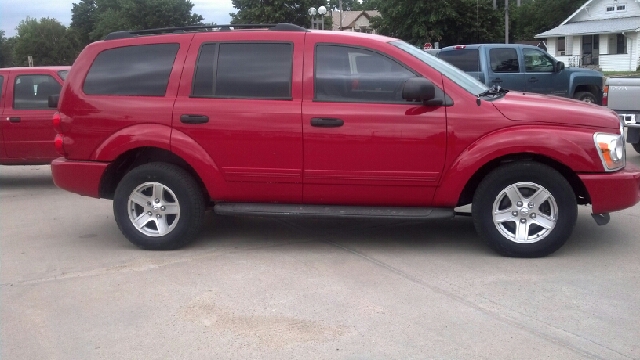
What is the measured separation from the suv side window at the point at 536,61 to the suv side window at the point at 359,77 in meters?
11.0

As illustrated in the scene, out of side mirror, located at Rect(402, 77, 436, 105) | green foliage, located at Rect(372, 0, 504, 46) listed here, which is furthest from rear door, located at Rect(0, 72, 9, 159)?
green foliage, located at Rect(372, 0, 504, 46)

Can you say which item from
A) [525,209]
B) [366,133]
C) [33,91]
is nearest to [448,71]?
[366,133]

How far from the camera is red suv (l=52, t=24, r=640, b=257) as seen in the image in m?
5.80

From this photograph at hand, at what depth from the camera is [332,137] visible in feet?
19.5

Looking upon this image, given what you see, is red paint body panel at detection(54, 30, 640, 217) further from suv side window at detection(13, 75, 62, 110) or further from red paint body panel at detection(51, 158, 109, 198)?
suv side window at detection(13, 75, 62, 110)

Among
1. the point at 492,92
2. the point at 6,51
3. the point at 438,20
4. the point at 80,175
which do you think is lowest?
the point at 80,175

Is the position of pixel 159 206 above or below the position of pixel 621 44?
below

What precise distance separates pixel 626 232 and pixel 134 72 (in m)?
4.84

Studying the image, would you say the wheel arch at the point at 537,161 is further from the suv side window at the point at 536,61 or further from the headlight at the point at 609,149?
the suv side window at the point at 536,61

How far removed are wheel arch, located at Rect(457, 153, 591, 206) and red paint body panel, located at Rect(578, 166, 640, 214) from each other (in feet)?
0.23

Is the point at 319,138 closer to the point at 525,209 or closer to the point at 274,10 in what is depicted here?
the point at 525,209

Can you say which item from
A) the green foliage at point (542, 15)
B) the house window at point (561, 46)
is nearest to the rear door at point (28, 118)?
the house window at point (561, 46)

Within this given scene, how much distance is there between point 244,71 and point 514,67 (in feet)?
36.5

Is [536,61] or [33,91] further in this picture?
[536,61]
